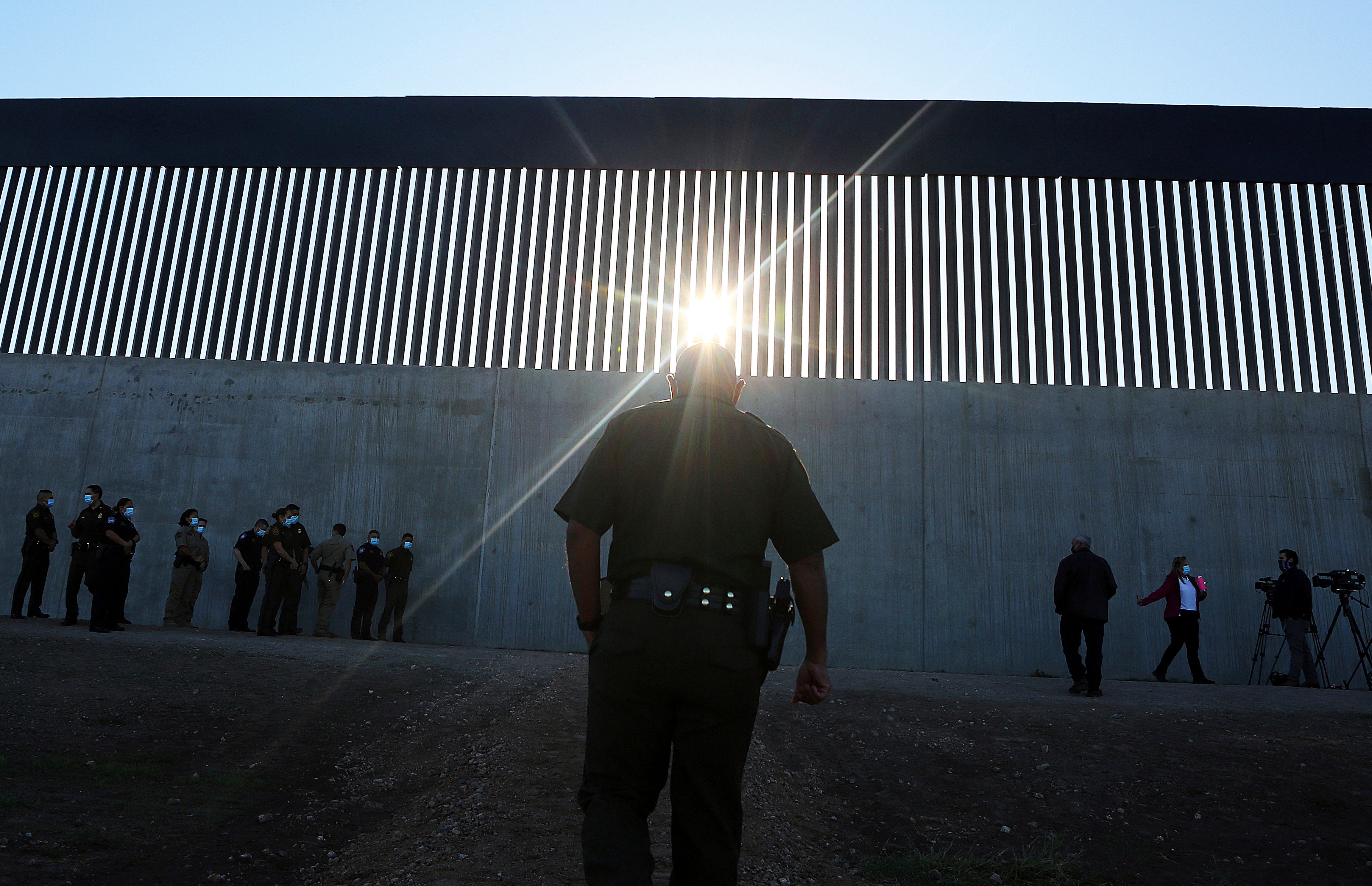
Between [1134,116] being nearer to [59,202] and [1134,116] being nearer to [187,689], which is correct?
[187,689]

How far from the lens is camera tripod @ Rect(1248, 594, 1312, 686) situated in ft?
30.2

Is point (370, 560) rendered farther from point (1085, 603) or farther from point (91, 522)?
point (1085, 603)

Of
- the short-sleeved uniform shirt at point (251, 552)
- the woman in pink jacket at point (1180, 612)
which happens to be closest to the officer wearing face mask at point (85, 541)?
the short-sleeved uniform shirt at point (251, 552)

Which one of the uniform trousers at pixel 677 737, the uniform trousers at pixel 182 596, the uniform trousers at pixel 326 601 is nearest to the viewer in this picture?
the uniform trousers at pixel 677 737

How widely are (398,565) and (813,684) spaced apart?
856cm

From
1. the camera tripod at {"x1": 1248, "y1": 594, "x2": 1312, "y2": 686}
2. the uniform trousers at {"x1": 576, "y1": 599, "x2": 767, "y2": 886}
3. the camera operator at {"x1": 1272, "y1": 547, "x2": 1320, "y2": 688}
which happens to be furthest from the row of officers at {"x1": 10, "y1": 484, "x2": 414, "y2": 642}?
the camera tripod at {"x1": 1248, "y1": 594, "x2": 1312, "y2": 686}

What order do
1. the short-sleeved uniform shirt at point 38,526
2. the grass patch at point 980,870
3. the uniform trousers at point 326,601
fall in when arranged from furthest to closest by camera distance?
the uniform trousers at point 326,601, the short-sleeved uniform shirt at point 38,526, the grass patch at point 980,870

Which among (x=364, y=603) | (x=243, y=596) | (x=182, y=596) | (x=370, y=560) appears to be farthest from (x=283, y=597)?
(x=182, y=596)

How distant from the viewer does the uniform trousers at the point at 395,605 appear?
32.1 ft

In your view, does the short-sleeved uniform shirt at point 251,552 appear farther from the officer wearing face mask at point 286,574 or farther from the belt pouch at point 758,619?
the belt pouch at point 758,619

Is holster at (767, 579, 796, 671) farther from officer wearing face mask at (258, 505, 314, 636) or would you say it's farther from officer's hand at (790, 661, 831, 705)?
officer wearing face mask at (258, 505, 314, 636)

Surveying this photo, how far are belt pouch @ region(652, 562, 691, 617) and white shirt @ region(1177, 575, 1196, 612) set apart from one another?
7.62 metres

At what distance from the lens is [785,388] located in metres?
10.8

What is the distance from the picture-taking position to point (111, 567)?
732 centimetres
